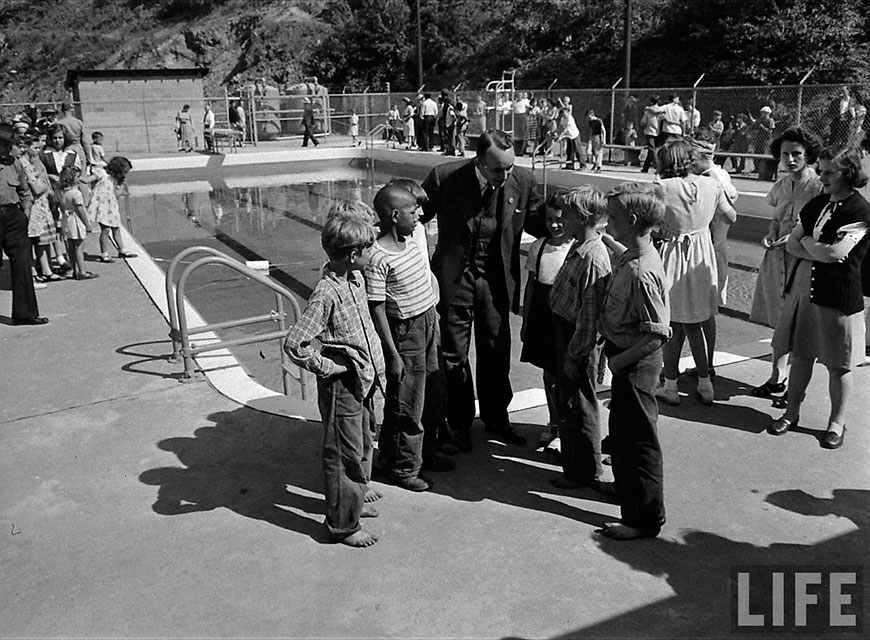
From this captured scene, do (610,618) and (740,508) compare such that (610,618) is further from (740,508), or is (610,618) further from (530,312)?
(530,312)

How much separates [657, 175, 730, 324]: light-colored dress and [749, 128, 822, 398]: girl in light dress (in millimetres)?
463

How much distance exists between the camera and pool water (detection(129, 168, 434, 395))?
9.30 metres

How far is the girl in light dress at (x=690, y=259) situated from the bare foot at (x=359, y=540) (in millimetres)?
2412

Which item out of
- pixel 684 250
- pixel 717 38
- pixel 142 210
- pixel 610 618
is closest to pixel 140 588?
pixel 610 618

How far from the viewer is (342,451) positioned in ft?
12.5

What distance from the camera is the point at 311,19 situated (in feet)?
162

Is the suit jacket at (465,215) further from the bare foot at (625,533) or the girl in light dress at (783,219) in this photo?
the girl in light dress at (783,219)

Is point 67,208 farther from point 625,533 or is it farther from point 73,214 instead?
point 625,533

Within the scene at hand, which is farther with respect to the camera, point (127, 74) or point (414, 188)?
point (127, 74)

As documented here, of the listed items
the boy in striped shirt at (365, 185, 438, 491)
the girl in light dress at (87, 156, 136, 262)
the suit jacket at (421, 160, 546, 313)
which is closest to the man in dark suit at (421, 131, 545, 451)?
the suit jacket at (421, 160, 546, 313)

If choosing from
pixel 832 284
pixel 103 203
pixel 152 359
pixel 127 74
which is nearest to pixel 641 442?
pixel 832 284

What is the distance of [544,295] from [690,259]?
53.1 inches

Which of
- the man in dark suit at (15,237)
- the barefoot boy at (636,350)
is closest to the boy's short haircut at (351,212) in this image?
the barefoot boy at (636,350)

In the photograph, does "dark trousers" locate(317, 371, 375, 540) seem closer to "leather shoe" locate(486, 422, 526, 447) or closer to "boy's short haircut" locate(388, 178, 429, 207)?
"boy's short haircut" locate(388, 178, 429, 207)
